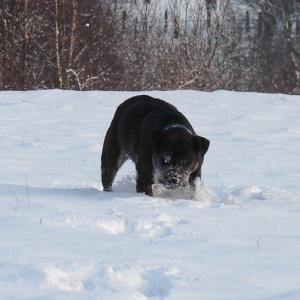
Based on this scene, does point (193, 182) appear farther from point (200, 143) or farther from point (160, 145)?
point (160, 145)

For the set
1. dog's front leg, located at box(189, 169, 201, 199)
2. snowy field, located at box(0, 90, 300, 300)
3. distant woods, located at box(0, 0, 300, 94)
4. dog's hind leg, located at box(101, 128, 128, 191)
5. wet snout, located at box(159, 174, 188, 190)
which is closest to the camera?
snowy field, located at box(0, 90, 300, 300)

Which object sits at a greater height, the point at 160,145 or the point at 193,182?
the point at 160,145

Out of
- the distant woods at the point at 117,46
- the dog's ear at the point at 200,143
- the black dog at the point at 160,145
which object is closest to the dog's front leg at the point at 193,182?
the black dog at the point at 160,145

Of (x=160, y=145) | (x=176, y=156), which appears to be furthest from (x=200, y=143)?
(x=160, y=145)

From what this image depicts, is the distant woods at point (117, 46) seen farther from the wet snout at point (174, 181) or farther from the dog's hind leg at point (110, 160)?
the wet snout at point (174, 181)

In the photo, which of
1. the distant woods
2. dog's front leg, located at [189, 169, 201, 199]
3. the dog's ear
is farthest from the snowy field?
the distant woods

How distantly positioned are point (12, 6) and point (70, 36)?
2.60 m

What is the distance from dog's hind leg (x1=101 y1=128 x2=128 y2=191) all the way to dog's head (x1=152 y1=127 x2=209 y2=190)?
3.18ft

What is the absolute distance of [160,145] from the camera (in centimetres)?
554

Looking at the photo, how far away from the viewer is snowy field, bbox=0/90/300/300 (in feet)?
9.30

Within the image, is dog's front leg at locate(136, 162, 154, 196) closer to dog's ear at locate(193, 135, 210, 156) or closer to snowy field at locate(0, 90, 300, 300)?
snowy field at locate(0, 90, 300, 300)

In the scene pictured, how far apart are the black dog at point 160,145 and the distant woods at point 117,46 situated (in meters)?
16.0

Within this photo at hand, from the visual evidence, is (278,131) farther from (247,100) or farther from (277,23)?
(277,23)

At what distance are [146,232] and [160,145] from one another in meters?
1.78
